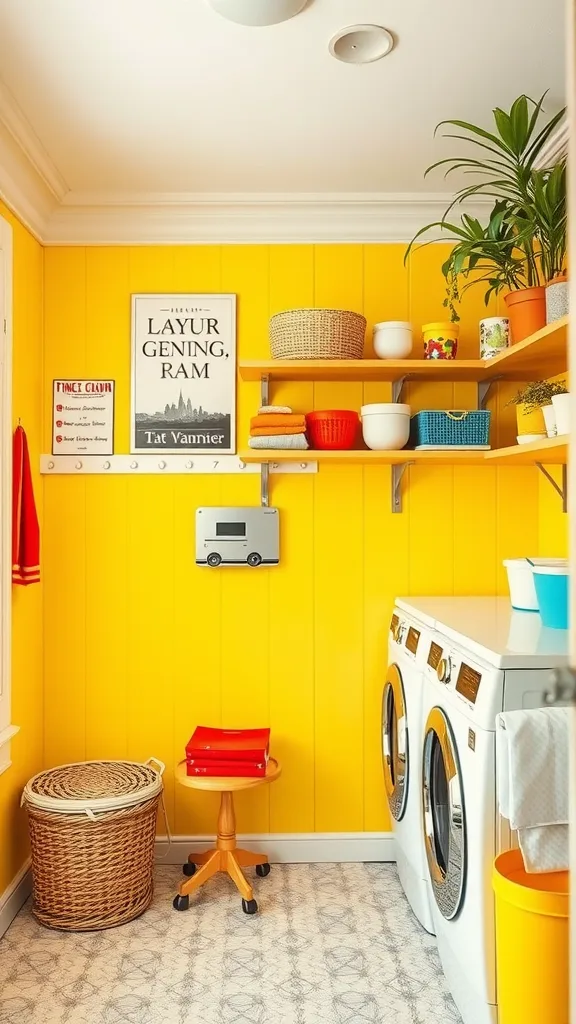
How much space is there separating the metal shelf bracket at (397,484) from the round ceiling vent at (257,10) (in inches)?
61.0

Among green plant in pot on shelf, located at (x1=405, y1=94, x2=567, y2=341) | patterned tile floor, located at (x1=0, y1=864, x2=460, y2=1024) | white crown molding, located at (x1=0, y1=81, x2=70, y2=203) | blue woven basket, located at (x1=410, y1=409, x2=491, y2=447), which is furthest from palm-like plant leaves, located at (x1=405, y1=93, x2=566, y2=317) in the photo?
patterned tile floor, located at (x1=0, y1=864, x2=460, y2=1024)

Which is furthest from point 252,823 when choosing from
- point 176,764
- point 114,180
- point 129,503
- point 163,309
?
point 114,180

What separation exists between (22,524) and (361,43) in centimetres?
175

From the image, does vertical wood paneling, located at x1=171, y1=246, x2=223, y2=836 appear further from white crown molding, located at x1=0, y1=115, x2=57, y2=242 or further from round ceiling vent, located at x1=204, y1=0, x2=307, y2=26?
round ceiling vent, located at x1=204, y1=0, x2=307, y2=26

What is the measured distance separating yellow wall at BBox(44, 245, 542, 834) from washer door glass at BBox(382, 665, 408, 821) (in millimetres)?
197

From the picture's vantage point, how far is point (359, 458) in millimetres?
2836

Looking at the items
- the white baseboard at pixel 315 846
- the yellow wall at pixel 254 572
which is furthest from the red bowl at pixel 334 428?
the white baseboard at pixel 315 846

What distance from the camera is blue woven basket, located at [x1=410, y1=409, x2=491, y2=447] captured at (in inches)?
111

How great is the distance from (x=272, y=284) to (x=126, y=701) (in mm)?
1650

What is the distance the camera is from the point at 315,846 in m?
3.11

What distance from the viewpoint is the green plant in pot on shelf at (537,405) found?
7.68ft

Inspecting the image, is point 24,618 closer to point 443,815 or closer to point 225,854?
point 225,854

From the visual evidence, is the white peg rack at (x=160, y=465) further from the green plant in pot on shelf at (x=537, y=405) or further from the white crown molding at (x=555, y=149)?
the white crown molding at (x=555, y=149)

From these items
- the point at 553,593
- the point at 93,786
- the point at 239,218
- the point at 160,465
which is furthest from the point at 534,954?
the point at 239,218
